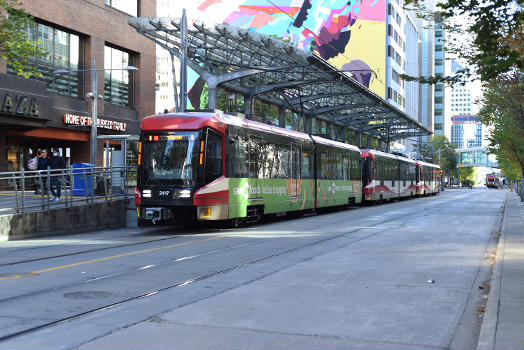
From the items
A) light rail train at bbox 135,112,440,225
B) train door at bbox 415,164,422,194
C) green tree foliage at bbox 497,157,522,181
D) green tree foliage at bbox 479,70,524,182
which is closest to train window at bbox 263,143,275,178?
light rail train at bbox 135,112,440,225

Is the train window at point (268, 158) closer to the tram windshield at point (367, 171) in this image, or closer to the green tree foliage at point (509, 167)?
the tram windshield at point (367, 171)

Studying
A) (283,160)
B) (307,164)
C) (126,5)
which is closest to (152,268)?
(283,160)

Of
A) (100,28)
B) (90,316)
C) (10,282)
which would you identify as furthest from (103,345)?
(100,28)

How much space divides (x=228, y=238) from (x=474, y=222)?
10.7 meters

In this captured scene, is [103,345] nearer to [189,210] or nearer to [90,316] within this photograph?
[90,316]

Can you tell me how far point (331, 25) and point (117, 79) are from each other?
52.8 metres

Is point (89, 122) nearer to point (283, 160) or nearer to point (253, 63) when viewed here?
point (253, 63)

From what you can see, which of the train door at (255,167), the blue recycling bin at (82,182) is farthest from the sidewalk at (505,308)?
the blue recycling bin at (82,182)

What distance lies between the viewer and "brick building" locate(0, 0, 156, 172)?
32.3m

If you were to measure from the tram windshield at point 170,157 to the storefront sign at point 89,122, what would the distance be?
19.8 meters

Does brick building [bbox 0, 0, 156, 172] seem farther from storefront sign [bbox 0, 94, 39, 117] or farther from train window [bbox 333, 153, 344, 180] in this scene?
train window [bbox 333, 153, 344, 180]

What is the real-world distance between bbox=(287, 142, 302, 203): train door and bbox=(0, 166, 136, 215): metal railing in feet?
18.7

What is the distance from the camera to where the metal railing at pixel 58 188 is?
1650 centimetres

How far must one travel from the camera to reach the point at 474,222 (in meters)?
22.0
